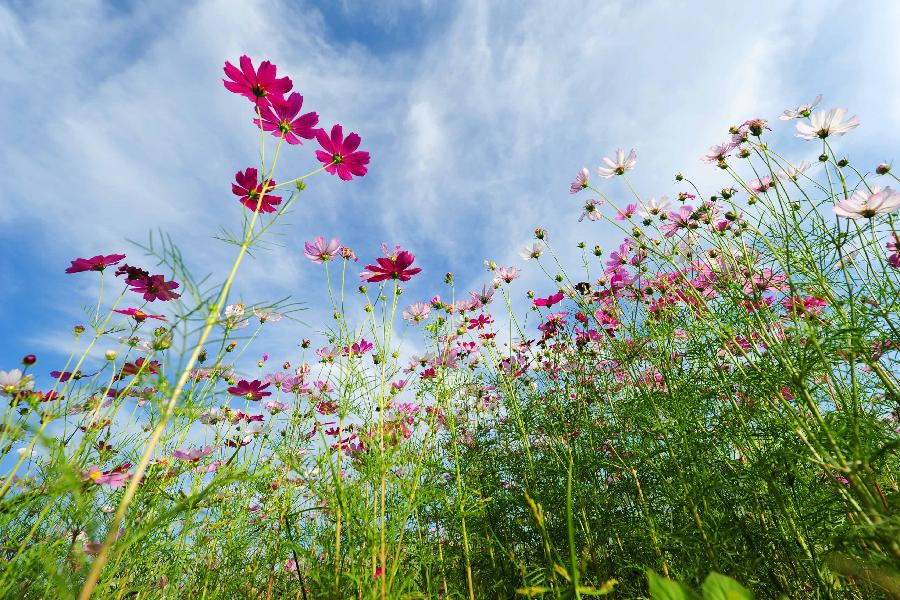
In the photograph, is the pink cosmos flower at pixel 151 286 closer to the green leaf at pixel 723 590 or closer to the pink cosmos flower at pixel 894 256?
the green leaf at pixel 723 590

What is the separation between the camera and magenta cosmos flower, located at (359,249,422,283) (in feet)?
4.72

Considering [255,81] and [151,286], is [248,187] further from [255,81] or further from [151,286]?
[151,286]

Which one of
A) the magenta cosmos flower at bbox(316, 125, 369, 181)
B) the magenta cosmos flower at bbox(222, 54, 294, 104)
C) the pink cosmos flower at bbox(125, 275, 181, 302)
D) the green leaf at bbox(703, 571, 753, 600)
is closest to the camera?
the green leaf at bbox(703, 571, 753, 600)

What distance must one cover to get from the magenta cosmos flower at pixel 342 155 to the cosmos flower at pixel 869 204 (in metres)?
1.42

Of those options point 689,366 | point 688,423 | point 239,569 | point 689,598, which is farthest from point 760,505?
point 239,569

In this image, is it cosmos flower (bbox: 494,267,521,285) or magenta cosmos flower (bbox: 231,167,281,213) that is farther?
cosmos flower (bbox: 494,267,521,285)

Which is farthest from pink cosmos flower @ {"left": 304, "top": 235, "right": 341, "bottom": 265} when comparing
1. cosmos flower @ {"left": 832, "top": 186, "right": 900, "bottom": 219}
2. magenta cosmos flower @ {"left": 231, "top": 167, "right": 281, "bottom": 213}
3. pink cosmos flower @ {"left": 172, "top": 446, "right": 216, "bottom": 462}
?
cosmos flower @ {"left": 832, "top": 186, "right": 900, "bottom": 219}

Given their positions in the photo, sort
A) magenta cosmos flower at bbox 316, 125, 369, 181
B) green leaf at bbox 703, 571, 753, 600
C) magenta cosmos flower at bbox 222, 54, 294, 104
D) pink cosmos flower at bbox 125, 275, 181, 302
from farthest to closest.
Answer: pink cosmos flower at bbox 125, 275, 181, 302, magenta cosmos flower at bbox 316, 125, 369, 181, magenta cosmos flower at bbox 222, 54, 294, 104, green leaf at bbox 703, 571, 753, 600

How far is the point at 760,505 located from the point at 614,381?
0.91m

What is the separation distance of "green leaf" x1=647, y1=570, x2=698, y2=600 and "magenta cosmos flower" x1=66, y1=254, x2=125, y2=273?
1.76 meters

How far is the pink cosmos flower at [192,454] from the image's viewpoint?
174 cm

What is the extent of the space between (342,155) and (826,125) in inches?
72.8

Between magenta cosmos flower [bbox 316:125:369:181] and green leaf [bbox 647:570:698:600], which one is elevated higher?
magenta cosmos flower [bbox 316:125:369:181]

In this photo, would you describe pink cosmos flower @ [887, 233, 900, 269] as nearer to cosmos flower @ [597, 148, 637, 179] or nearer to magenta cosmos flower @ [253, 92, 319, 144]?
cosmos flower @ [597, 148, 637, 179]
